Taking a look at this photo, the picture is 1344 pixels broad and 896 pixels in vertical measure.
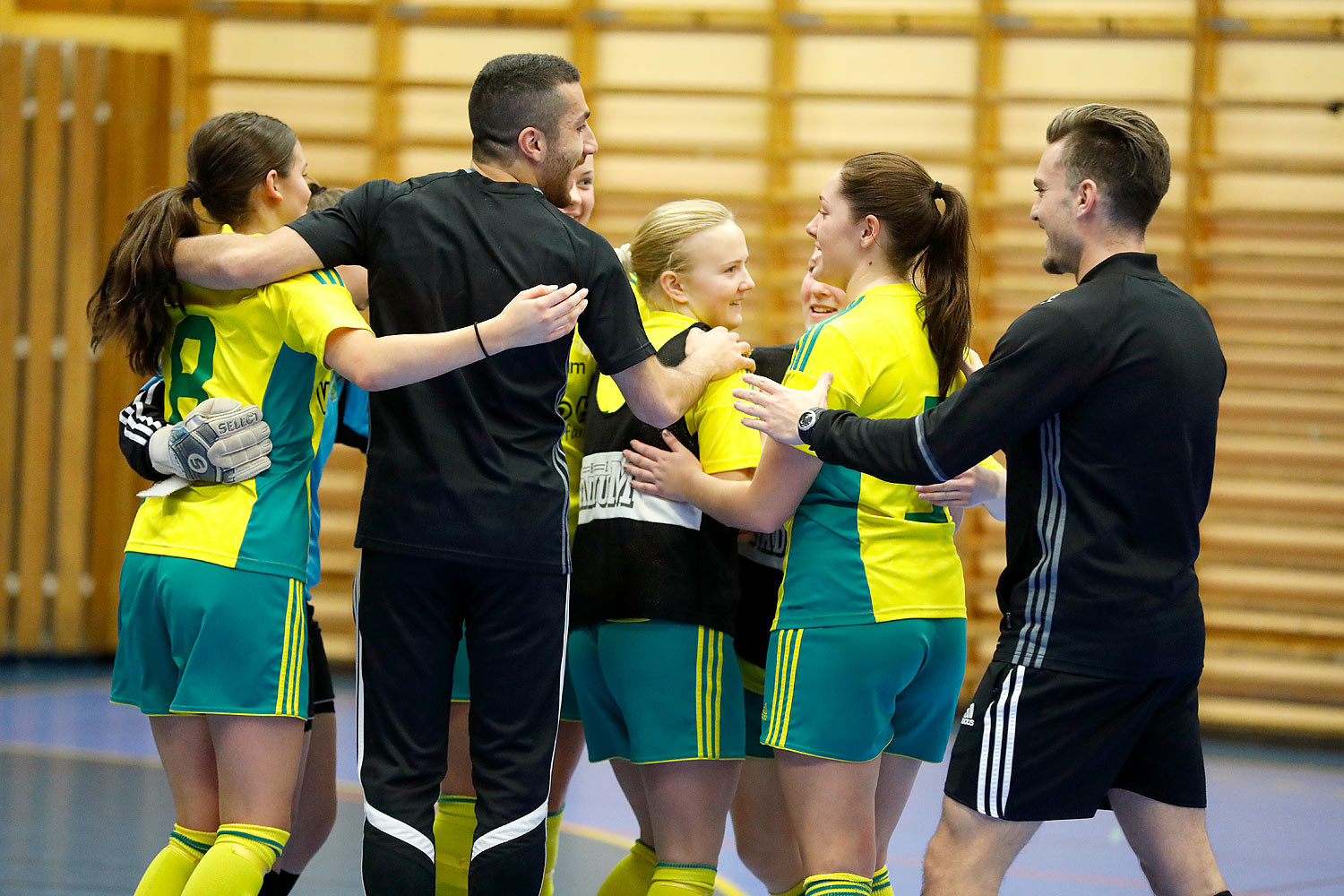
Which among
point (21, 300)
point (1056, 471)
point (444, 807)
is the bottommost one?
point (444, 807)

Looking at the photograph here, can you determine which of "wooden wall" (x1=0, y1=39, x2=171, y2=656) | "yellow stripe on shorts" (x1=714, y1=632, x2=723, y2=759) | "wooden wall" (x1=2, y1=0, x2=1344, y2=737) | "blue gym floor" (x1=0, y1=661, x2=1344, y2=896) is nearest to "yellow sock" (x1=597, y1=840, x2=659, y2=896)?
"yellow stripe on shorts" (x1=714, y1=632, x2=723, y2=759)

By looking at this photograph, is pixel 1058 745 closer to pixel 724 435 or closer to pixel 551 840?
pixel 724 435

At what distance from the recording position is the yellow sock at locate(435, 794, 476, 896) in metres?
2.80

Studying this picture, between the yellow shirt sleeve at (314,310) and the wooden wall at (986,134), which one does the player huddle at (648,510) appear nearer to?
→ the yellow shirt sleeve at (314,310)

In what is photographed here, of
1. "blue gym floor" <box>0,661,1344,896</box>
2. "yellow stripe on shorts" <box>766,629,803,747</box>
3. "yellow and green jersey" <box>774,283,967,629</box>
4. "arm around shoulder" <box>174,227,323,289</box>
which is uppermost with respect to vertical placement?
"arm around shoulder" <box>174,227,323,289</box>

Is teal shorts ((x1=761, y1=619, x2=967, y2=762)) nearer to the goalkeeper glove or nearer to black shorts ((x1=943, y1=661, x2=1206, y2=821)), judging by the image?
black shorts ((x1=943, y1=661, x2=1206, y2=821))

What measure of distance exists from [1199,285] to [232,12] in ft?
17.4

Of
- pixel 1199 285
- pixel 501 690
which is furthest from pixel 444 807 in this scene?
pixel 1199 285

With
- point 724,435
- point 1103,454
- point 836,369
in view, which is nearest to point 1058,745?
point 1103,454

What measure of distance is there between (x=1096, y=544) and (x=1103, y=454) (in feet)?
0.47

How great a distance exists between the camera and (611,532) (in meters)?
2.63

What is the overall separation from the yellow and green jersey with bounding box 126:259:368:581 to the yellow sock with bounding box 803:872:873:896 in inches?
42.6

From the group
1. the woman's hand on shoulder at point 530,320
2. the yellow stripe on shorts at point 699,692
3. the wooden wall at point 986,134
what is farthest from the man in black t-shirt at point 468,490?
the wooden wall at point 986,134

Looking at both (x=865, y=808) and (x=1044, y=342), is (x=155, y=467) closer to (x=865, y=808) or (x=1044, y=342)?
(x=865, y=808)
